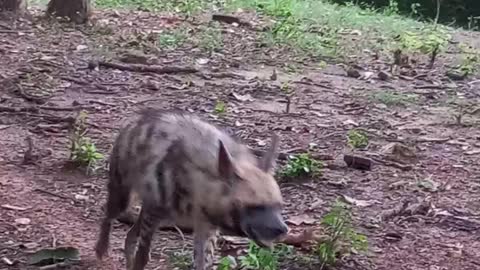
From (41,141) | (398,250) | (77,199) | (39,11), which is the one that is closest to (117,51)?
(39,11)

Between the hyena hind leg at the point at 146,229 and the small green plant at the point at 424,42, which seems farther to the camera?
the small green plant at the point at 424,42

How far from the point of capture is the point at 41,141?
23.2ft

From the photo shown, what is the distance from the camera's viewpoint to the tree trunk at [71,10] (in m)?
11.3

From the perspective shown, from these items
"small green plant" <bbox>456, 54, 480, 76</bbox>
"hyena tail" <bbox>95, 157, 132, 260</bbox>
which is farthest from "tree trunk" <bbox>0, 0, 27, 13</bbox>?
"hyena tail" <bbox>95, 157, 132, 260</bbox>

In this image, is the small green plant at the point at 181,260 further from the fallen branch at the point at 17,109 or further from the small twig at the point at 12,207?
the fallen branch at the point at 17,109

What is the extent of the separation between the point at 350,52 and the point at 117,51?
2.76 m

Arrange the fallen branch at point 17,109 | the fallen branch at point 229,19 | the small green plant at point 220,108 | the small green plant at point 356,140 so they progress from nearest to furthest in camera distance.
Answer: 1. the small green plant at point 356,140
2. the fallen branch at point 17,109
3. the small green plant at point 220,108
4. the fallen branch at point 229,19

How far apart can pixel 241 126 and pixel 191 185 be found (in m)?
3.37

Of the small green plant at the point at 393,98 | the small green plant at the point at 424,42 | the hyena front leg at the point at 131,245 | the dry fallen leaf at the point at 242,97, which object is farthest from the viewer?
the small green plant at the point at 424,42

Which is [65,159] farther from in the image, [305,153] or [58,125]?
[305,153]

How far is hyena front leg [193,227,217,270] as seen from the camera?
189 inches

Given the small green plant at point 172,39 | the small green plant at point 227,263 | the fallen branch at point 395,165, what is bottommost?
the small green plant at point 172,39

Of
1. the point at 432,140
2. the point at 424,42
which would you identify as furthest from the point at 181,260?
the point at 424,42

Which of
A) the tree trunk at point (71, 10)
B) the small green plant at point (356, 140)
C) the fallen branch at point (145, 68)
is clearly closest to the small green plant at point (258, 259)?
the small green plant at point (356, 140)
